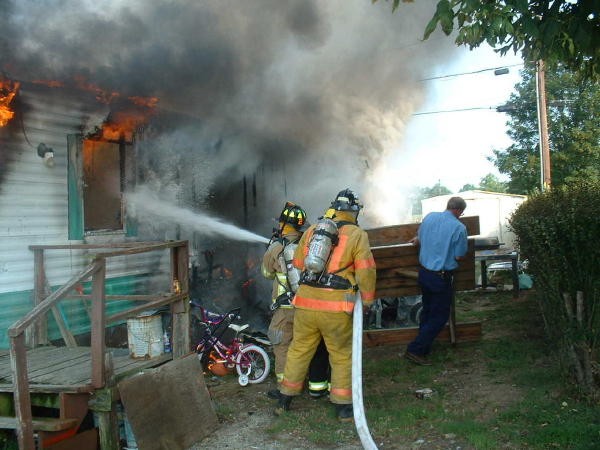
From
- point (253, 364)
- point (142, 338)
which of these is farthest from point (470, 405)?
point (142, 338)

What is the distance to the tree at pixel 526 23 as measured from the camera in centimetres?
384

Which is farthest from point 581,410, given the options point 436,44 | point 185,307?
point 436,44

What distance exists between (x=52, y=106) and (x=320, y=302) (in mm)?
3775

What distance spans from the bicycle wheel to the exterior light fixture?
2962 mm

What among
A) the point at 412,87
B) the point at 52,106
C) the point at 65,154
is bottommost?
the point at 65,154

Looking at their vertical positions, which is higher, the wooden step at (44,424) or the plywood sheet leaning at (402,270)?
the plywood sheet leaning at (402,270)

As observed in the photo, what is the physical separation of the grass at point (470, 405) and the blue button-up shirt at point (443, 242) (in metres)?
1.11

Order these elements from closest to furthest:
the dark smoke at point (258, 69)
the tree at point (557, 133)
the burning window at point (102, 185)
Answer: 1. the dark smoke at point (258, 69)
2. the burning window at point (102, 185)
3. the tree at point (557, 133)

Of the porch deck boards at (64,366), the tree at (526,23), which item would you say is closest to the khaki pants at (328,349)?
the porch deck boards at (64,366)

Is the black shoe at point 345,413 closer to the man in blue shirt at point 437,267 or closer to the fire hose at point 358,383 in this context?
the fire hose at point 358,383

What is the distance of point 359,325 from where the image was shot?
462 centimetres

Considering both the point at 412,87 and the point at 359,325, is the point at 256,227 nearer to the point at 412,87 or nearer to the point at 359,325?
the point at 412,87

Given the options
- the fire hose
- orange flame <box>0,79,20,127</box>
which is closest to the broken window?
orange flame <box>0,79,20,127</box>

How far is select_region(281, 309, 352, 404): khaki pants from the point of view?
471 cm
